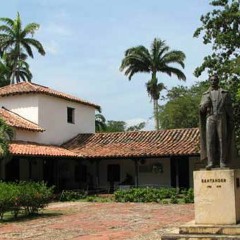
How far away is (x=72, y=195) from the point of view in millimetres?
25219

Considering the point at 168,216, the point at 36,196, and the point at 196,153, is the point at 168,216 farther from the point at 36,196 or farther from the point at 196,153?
the point at 196,153

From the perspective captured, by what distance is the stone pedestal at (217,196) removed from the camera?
866 cm

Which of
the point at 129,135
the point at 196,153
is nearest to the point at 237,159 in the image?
the point at 196,153

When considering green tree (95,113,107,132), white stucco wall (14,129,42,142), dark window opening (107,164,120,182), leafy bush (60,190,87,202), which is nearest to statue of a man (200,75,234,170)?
leafy bush (60,190,87,202)

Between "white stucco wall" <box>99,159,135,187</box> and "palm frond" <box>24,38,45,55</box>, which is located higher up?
"palm frond" <box>24,38,45,55</box>

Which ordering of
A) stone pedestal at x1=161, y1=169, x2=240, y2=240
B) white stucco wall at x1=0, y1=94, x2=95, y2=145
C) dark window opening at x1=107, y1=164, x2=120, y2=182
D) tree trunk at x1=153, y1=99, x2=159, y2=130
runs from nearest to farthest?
stone pedestal at x1=161, y1=169, x2=240, y2=240, white stucco wall at x1=0, y1=94, x2=95, y2=145, dark window opening at x1=107, y1=164, x2=120, y2=182, tree trunk at x1=153, y1=99, x2=159, y2=130

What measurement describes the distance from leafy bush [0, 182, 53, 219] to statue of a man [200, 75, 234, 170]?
8.68 metres

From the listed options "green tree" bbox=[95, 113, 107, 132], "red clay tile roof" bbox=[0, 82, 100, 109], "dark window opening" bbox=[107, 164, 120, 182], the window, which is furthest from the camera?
"green tree" bbox=[95, 113, 107, 132]

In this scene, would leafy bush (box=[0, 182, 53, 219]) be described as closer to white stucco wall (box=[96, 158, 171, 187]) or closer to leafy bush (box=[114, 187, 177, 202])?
leafy bush (box=[114, 187, 177, 202])

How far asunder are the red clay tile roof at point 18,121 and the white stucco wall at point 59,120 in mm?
715

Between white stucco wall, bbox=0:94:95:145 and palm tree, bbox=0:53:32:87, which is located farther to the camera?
palm tree, bbox=0:53:32:87

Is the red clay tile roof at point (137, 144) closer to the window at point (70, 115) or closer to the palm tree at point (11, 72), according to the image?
the window at point (70, 115)

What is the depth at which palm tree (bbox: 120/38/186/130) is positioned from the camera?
43.3 meters

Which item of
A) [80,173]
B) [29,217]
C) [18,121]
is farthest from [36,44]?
[29,217]
